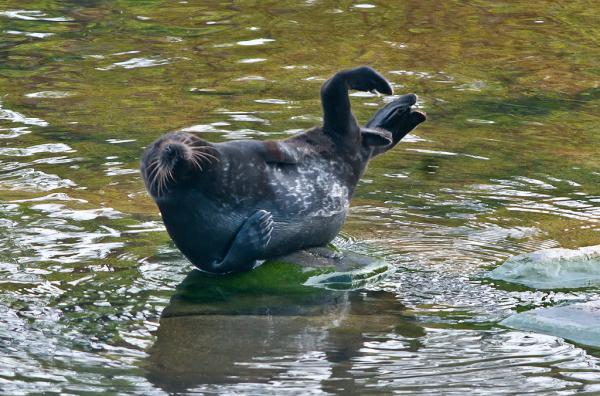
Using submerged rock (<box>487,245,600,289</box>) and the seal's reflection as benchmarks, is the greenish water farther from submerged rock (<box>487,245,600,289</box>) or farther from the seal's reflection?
submerged rock (<box>487,245,600,289</box>)

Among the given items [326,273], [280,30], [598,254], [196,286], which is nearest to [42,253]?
[196,286]

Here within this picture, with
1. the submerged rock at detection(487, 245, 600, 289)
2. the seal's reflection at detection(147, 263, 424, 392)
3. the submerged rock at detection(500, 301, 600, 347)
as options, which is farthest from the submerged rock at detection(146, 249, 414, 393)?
the submerged rock at detection(487, 245, 600, 289)

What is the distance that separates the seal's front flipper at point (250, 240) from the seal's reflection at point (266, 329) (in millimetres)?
152

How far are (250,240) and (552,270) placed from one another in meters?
1.59

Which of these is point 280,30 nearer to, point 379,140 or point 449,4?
point 449,4

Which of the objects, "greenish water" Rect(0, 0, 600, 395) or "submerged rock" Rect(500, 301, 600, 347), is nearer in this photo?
"greenish water" Rect(0, 0, 600, 395)

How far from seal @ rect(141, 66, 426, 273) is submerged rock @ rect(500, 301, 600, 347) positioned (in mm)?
1348

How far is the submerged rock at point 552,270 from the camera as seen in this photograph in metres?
6.66

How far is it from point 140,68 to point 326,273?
189 inches

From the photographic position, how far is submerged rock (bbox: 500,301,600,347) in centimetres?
586

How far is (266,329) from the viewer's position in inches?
241

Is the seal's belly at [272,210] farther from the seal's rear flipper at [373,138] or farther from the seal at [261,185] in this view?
the seal's rear flipper at [373,138]

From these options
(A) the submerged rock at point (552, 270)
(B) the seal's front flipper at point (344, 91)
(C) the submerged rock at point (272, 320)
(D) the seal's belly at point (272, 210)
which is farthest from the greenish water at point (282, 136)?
(B) the seal's front flipper at point (344, 91)

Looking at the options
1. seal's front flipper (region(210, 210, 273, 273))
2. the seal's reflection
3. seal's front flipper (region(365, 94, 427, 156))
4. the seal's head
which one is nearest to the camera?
the seal's reflection
